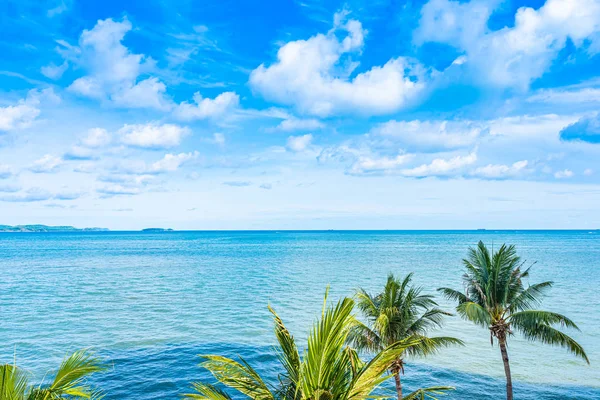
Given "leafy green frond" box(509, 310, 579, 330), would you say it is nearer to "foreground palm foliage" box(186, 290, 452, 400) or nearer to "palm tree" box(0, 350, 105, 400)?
"foreground palm foliage" box(186, 290, 452, 400)

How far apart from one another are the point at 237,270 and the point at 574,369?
67.9 metres

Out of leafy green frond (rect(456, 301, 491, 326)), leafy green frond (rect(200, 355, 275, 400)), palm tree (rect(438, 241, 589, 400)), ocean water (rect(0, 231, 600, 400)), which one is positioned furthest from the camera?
ocean water (rect(0, 231, 600, 400))

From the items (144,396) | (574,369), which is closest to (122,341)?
(144,396)

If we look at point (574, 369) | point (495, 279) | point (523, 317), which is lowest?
point (574, 369)

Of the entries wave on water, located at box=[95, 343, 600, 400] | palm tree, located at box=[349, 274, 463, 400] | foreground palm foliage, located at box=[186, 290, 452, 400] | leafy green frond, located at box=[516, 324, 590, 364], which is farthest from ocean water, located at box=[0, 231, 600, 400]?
foreground palm foliage, located at box=[186, 290, 452, 400]

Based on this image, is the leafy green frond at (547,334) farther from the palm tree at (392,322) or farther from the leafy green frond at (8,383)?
the leafy green frond at (8,383)

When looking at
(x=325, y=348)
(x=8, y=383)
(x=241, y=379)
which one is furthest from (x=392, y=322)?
(x=8, y=383)

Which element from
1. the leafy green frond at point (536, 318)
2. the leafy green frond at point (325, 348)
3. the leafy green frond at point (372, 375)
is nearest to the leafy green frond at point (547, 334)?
the leafy green frond at point (536, 318)

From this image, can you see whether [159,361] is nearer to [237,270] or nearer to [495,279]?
[495,279]

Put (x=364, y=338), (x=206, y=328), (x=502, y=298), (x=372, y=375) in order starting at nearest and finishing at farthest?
1. (x=372, y=375)
2. (x=364, y=338)
3. (x=502, y=298)
4. (x=206, y=328)

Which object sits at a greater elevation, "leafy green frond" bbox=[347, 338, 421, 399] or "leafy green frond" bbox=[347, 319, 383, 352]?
"leafy green frond" bbox=[347, 338, 421, 399]

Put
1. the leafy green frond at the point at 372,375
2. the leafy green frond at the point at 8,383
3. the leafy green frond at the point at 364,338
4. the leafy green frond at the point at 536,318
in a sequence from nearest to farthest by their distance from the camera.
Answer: the leafy green frond at the point at 8,383 < the leafy green frond at the point at 372,375 < the leafy green frond at the point at 536,318 < the leafy green frond at the point at 364,338

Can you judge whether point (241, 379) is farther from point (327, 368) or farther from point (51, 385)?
point (51, 385)

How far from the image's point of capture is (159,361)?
31297mm
